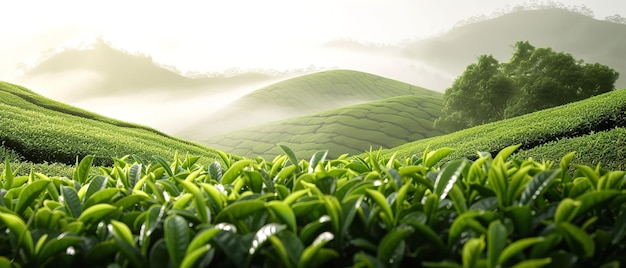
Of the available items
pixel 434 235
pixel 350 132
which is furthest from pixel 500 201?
pixel 350 132

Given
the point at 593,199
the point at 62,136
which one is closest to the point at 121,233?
the point at 593,199

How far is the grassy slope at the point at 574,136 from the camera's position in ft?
26.2

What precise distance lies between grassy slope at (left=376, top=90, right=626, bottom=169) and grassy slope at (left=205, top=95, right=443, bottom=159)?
15007mm

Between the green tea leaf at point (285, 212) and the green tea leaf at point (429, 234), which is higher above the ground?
the green tea leaf at point (285, 212)

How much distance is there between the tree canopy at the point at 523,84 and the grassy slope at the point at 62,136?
14.6 m

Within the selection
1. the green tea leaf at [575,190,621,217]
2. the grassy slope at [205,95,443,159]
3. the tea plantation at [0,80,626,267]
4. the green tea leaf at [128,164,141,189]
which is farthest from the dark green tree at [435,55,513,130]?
the green tea leaf at [575,190,621,217]

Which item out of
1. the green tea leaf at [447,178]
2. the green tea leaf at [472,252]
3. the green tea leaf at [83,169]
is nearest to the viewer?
the green tea leaf at [472,252]

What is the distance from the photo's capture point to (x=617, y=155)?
771cm

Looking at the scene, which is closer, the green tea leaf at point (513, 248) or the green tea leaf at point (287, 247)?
the green tea leaf at point (513, 248)

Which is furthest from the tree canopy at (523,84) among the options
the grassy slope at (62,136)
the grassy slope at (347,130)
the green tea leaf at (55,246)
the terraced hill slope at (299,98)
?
the green tea leaf at (55,246)

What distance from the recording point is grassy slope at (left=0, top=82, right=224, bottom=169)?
31.7 ft

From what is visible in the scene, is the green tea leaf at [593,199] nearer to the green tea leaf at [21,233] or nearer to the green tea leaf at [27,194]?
the green tea leaf at [21,233]

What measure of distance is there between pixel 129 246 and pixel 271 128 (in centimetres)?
3351

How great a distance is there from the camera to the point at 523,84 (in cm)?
2319
